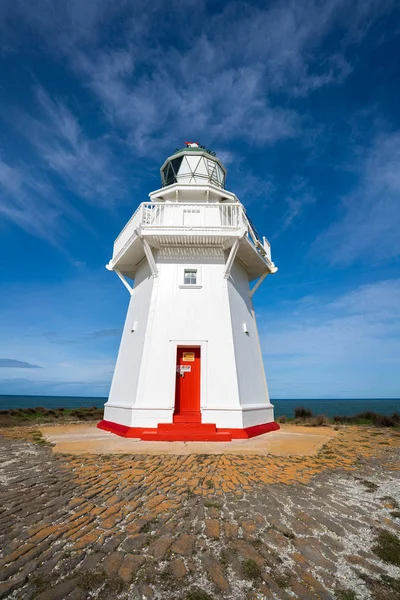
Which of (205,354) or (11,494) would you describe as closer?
(11,494)

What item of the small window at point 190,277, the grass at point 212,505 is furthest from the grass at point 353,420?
the grass at point 212,505

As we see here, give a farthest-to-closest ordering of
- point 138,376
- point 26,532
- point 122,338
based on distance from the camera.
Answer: point 122,338, point 138,376, point 26,532

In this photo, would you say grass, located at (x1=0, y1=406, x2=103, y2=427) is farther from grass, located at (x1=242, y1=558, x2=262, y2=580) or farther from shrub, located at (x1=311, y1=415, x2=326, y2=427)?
grass, located at (x1=242, y1=558, x2=262, y2=580)

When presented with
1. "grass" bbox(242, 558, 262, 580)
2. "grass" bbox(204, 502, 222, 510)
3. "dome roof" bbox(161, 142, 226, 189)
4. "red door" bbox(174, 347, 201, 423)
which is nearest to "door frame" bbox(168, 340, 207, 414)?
"red door" bbox(174, 347, 201, 423)

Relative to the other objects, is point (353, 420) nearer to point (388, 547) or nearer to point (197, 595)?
point (388, 547)

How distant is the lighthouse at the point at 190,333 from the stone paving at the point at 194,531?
3855 mm

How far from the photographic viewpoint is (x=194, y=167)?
47.3 feet

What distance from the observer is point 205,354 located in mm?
10336

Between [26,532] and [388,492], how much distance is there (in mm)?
5015

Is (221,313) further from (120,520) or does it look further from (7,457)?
(120,520)

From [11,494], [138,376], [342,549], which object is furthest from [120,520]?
[138,376]

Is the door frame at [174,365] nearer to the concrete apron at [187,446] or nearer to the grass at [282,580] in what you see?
the concrete apron at [187,446]

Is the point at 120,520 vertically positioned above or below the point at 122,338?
below

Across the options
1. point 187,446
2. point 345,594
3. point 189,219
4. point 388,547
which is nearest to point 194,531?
point 345,594
